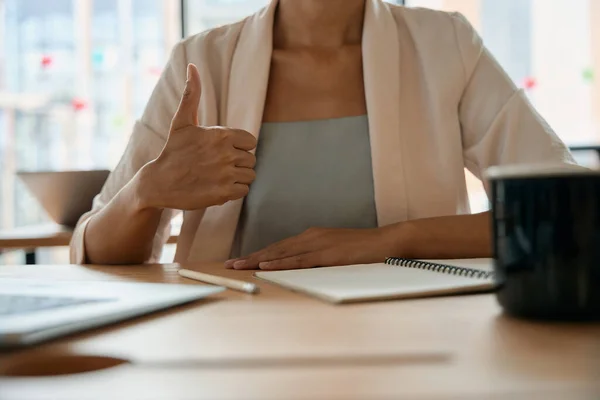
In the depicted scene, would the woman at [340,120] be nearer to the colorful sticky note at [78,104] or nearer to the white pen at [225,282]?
the white pen at [225,282]

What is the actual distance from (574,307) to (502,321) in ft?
0.16

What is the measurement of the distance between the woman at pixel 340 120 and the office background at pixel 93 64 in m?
1.85

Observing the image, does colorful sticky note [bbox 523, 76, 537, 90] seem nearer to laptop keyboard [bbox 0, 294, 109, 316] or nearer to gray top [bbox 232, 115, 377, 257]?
gray top [bbox 232, 115, 377, 257]

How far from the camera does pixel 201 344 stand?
1.37 ft

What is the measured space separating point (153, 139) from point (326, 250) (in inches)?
19.0

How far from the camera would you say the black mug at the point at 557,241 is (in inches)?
17.2

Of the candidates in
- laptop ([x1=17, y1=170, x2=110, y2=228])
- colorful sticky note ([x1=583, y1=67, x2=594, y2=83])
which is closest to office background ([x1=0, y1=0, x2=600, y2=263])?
colorful sticky note ([x1=583, y1=67, x2=594, y2=83])

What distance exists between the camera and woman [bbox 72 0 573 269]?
118cm

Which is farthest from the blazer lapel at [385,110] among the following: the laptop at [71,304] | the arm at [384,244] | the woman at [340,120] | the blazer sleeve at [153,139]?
the laptop at [71,304]

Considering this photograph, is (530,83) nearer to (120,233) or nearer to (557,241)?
(120,233)

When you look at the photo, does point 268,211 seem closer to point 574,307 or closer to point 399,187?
point 399,187

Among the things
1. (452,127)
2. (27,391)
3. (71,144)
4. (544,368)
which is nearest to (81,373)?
(27,391)

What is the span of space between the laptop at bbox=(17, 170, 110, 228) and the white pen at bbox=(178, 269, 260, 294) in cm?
96

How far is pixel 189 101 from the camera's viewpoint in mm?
911
